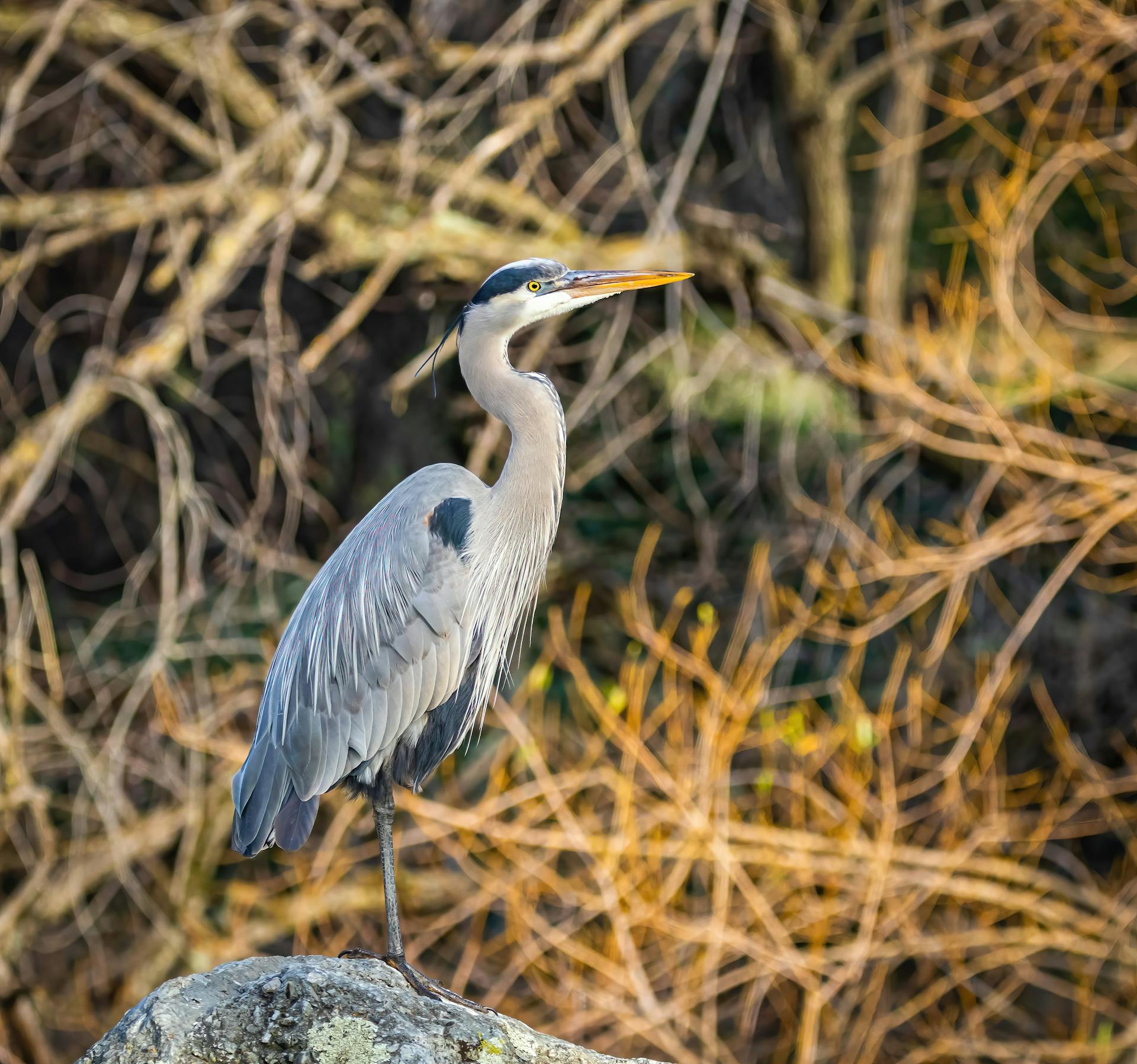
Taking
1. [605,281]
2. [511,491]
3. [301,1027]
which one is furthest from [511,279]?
[301,1027]

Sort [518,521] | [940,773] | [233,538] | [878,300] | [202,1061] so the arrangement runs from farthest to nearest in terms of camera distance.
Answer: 1. [878,300]
2. [940,773]
3. [233,538]
4. [518,521]
5. [202,1061]

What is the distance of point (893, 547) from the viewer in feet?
20.7

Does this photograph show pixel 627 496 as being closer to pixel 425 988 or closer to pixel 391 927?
pixel 391 927

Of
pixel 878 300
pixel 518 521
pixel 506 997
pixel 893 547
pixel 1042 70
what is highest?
pixel 518 521

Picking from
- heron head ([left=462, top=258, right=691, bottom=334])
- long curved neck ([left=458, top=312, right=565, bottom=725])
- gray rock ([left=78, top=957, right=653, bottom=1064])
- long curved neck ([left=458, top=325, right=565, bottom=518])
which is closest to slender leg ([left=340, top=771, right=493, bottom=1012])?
gray rock ([left=78, top=957, right=653, bottom=1064])

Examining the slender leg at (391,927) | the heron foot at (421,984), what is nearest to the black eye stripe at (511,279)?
the slender leg at (391,927)

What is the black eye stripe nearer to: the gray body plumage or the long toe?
the gray body plumage

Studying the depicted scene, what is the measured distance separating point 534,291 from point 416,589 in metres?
0.64

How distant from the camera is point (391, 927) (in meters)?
2.90

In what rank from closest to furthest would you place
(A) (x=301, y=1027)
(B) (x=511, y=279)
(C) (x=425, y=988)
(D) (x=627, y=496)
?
1. (A) (x=301, y=1027)
2. (C) (x=425, y=988)
3. (B) (x=511, y=279)
4. (D) (x=627, y=496)

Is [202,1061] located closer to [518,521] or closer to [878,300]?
[518,521]

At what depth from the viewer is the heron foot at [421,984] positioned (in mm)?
2691

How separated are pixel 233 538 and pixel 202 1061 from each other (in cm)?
292

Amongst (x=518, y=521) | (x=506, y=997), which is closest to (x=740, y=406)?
(x=506, y=997)
